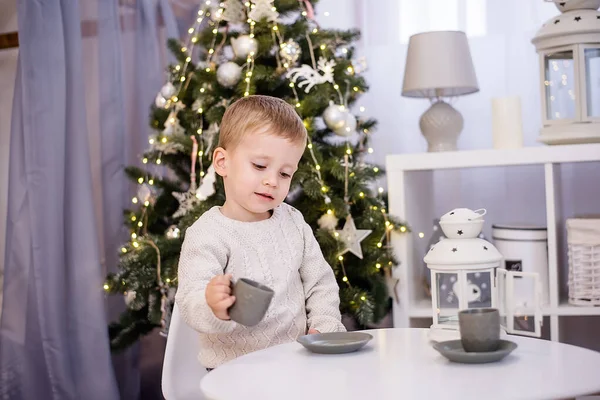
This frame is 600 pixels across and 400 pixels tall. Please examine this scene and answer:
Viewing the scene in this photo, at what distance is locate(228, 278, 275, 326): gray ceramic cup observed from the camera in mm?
1068

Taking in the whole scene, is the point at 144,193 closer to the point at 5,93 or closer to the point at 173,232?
the point at 173,232

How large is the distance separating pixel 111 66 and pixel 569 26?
1.54 m

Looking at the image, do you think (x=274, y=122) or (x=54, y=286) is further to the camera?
(x=54, y=286)

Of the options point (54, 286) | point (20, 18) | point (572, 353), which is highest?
point (20, 18)

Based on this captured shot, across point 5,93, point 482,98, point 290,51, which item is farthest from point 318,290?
point 5,93

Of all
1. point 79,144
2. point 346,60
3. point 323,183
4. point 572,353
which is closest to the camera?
point 572,353

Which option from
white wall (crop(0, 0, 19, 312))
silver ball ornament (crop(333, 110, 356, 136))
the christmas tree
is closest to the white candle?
the christmas tree

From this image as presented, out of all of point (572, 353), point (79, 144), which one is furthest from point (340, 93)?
point (572, 353)

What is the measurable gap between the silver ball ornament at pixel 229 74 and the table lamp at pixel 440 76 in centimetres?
60

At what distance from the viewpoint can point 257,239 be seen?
1520mm

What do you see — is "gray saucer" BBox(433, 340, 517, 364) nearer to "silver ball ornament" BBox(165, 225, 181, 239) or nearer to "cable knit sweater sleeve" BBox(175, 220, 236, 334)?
"cable knit sweater sleeve" BBox(175, 220, 236, 334)

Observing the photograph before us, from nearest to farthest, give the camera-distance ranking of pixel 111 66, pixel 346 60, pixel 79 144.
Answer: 1. pixel 346 60
2. pixel 79 144
3. pixel 111 66

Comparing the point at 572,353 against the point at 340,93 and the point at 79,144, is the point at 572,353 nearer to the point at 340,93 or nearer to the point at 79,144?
the point at 340,93

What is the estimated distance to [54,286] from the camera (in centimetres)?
249
